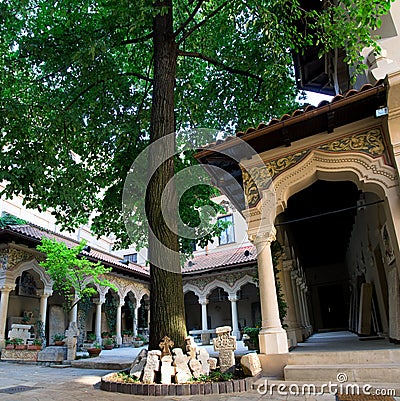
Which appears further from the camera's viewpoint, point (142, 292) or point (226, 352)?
point (142, 292)

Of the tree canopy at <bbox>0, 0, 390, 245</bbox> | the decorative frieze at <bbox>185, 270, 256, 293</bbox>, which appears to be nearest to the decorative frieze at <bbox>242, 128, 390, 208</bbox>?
the tree canopy at <bbox>0, 0, 390, 245</bbox>

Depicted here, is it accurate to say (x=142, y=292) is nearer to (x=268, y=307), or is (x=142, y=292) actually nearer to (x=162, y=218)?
(x=162, y=218)

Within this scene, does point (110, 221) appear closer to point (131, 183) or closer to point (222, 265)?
point (131, 183)

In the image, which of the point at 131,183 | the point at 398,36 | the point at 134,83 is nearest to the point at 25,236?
the point at 131,183

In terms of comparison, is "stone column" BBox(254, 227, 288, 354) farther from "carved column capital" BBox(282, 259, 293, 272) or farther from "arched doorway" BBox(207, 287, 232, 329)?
"arched doorway" BBox(207, 287, 232, 329)

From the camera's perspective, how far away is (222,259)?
19.9 m

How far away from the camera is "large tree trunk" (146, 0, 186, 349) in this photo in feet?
17.0

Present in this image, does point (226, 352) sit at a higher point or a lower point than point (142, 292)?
lower

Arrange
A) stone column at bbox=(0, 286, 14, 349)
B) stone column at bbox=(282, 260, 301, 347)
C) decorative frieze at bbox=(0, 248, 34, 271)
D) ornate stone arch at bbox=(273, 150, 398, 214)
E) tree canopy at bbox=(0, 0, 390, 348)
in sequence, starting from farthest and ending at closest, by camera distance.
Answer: decorative frieze at bbox=(0, 248, 34, 271)
stone column at bbox=(0, 286, 14, 349)
stone column at bbox=(282, 260, 301, 347)
tree canopy at bbox=(0, 0, 390, 348)
ornate stone arch at bbox=(273, 150, 398, 214)

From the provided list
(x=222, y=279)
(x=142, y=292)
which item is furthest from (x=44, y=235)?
(x=222, y=279)

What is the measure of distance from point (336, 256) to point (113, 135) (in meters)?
11.4

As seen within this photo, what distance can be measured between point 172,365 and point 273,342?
1.46 meters

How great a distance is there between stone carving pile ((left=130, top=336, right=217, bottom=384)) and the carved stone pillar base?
2.58ft

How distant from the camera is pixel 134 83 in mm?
8625
